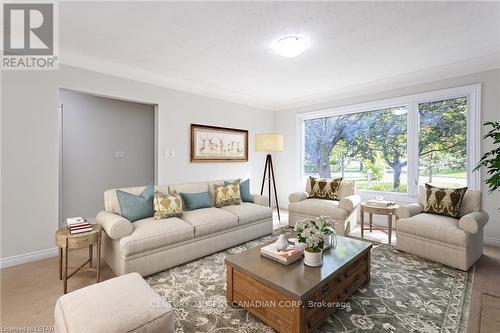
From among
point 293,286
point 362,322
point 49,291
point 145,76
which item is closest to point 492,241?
point 362,322

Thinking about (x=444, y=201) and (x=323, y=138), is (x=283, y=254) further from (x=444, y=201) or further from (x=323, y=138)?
(x=323, y=138)

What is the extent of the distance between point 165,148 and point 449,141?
4516 mm

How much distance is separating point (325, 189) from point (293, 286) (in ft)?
9.36

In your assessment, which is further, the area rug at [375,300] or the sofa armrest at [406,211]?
the sofa armrest at [406,211]

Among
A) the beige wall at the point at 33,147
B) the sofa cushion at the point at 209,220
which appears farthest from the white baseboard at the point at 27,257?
the sofa cushion at the point at 209,220

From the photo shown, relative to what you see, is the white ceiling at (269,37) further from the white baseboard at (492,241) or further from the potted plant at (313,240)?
the white baseboard at (492,241)

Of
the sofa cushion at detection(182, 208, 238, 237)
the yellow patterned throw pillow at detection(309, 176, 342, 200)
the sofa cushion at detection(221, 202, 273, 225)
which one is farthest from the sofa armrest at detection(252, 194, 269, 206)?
the yellow patterned throw pillow at detection(309, 176, 342, 200)

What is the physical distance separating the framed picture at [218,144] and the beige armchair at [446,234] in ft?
10.2

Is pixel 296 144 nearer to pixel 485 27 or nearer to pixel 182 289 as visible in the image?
pixel 485 27

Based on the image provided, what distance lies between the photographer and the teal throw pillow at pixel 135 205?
272 cm

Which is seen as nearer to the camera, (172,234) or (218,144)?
(172,234)

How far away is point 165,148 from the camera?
3990mm

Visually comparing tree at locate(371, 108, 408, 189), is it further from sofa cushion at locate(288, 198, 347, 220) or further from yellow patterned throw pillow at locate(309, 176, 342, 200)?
sofa cushion at locate(288, 198, 347, 220)

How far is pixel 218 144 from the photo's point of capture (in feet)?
15.5
